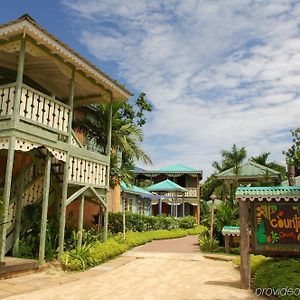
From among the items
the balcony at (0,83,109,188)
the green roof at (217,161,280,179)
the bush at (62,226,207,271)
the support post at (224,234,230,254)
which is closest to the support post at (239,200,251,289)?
the bush at (62,226,207,271)

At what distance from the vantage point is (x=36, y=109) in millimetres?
9156

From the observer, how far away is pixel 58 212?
12.0 meters

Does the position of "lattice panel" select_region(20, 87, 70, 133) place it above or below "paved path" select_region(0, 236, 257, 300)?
above

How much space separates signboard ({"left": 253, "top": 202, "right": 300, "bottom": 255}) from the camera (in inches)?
302

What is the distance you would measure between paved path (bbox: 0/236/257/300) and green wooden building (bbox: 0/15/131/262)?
1.20m

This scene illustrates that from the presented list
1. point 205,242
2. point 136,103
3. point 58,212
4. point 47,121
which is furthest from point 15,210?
point 136,103

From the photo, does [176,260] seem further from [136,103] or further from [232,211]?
[136,103]

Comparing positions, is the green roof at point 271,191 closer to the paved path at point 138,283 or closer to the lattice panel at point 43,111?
the paved path at point 138,283

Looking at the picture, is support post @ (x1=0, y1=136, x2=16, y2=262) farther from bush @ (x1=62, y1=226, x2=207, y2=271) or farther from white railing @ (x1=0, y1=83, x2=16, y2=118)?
bush @ (x1=62, y1=226, x2=207, y2=271)

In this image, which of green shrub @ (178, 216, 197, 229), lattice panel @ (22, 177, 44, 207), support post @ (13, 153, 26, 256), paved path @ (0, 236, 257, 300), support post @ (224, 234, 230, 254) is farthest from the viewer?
green shrub @ (178, 216, 197, 229)

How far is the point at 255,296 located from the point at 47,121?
6786 mm

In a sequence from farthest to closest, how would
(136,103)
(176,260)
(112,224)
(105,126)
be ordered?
(136,103)
(112,224)
(105,126)
(176,260)

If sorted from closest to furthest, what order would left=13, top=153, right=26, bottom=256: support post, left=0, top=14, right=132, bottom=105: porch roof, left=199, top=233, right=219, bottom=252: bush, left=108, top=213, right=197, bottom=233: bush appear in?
left=0, top=14, right=132, bottom=105: porch roof → left=13, top=153, right=26, bottom=256: support post → left=199, top=233, right=219, bottom=252: bush → left=108, top=213, right=197, bottom=233: bush

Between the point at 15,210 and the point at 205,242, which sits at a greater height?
the point at 15,210
